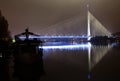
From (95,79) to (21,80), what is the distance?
7.43 ft

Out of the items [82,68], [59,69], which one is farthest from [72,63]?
[59,69]

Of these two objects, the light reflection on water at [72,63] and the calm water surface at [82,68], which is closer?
the calm water surface at [82,68]

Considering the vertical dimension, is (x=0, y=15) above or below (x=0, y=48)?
above

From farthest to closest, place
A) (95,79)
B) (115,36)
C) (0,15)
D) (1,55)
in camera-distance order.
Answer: (115,36), (0,15), (1,55), (95,79)

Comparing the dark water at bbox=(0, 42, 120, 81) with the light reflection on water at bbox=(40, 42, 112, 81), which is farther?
the light reflection on water at bbox=(40, 42, 112, 81)

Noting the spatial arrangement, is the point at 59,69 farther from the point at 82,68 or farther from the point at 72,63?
the point at 72,63

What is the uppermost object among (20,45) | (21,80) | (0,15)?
(0,15)

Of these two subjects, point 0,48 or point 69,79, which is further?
point 0,48

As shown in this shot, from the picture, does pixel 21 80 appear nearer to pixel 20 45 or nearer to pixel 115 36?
pixel 20 45

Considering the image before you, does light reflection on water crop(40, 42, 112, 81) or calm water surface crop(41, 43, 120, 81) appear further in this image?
light reflection on water crop(40, 42, 112, 81)

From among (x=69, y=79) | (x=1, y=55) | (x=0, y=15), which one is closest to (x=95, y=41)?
(x=0, y=15)

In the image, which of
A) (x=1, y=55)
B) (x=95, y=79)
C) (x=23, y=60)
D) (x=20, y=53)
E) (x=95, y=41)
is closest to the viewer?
(x=95, y=79)

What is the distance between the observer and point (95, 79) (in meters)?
8.55

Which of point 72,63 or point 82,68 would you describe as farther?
point 72,63
